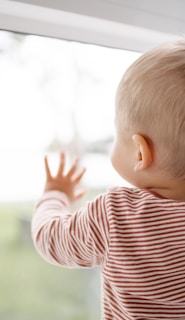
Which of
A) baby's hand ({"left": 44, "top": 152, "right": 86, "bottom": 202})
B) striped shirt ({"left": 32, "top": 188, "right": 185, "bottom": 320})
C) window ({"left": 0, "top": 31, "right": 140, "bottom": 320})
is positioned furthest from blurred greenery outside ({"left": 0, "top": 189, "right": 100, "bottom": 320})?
striped shirt ({"left": 32, "top": 188, "right": 185, "bottom": 320})

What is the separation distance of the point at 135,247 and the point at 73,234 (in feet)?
0.39

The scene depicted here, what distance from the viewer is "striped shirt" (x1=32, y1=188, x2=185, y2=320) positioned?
2.52ft

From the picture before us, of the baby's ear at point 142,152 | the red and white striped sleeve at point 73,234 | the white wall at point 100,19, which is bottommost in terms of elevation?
the red and white striped sleeve at point 73,234

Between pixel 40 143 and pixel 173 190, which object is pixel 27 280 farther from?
pixel 173 190

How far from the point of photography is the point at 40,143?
3.71 ft

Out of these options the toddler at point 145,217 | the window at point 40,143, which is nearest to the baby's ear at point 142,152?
the toddler at point 145,217

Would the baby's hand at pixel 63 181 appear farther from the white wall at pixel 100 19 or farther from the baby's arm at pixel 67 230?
the white wall at pixel 100 19

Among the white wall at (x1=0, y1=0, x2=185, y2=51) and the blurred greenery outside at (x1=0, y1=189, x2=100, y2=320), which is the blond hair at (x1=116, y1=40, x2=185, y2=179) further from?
the blurred greenery outside at (x1=0, y1=189, x2=100, y2=320)

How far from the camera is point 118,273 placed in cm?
79

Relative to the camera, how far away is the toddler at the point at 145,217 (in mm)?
769

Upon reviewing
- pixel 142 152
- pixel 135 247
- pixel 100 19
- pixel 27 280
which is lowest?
pixel 27 280

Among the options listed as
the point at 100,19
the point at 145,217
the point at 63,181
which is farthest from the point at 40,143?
the point at 145,217

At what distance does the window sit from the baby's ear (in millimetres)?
363

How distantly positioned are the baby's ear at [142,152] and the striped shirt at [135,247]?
0.16 ft
